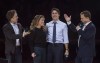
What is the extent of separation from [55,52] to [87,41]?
74 cm

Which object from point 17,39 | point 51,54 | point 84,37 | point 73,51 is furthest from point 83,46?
point 73,51

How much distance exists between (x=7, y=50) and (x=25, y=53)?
155 inches

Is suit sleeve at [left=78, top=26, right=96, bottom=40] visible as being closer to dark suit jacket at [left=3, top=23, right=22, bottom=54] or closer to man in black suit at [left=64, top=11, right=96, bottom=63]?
man in black suit at [left=64, top=11, right=96, bottom=63]

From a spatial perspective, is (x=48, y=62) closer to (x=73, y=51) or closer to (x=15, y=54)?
(x=15, y=54)

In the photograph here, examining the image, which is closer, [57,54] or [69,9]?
[57,54]

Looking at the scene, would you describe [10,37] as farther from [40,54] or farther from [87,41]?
[87,41]

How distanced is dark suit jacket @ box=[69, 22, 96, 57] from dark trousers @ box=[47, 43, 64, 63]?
43 cm

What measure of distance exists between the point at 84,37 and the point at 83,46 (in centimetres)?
23

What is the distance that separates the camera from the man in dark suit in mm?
7906

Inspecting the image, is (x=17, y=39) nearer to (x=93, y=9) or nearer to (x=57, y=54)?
(x=57, y=54)

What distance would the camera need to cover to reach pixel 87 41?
7949 millimetres

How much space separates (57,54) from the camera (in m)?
8.13

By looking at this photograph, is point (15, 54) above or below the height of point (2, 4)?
below

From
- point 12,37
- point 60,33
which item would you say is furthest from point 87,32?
point 12,37
